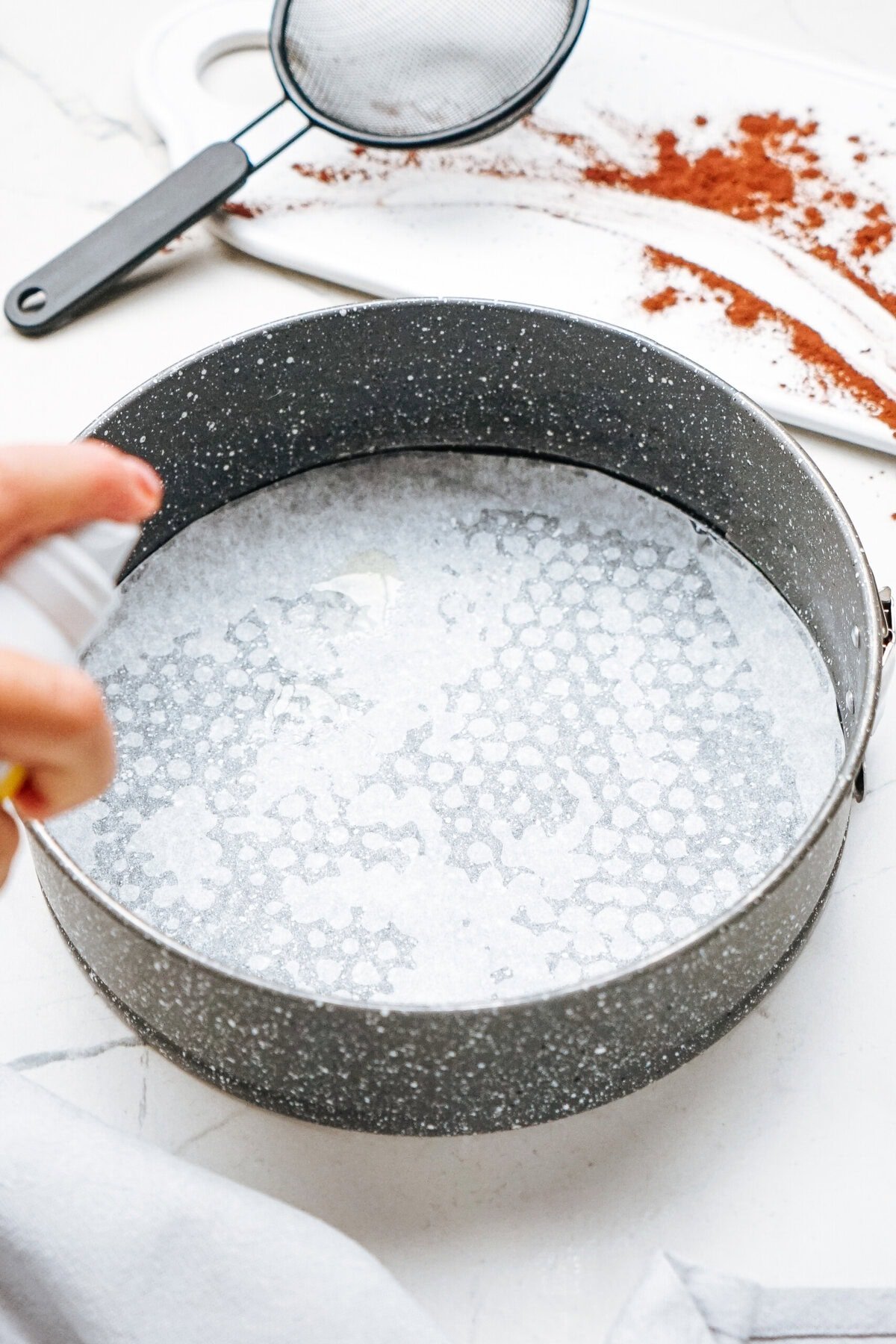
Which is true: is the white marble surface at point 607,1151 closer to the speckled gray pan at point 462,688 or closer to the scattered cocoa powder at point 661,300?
the speckled gray pan at point 462,688

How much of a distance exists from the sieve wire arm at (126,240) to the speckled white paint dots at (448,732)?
0.41 feet

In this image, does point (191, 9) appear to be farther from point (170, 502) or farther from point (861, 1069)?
point (861, 1069)

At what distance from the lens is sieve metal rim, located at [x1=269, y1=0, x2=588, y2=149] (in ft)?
1.88

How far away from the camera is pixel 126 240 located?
559 millimetres

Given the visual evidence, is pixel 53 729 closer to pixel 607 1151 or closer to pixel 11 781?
pixel 11 781

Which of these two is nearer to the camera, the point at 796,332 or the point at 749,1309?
the point at 749,1309

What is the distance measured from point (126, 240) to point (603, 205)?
202 mm

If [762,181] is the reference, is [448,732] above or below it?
below

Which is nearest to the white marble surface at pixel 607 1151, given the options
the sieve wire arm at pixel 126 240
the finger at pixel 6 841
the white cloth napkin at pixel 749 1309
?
the white cloth napkin at pixel 749 1309

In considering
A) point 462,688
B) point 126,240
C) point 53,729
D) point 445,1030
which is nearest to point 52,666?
point 53,729

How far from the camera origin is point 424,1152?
0.40 metres

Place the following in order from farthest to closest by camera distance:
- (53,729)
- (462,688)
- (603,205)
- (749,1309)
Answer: (603,205) → (462,688) → (749,1309) → (53,729)

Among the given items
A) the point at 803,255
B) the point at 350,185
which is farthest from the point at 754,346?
the point at 350,185

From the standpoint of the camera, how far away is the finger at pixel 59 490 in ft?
0.86
